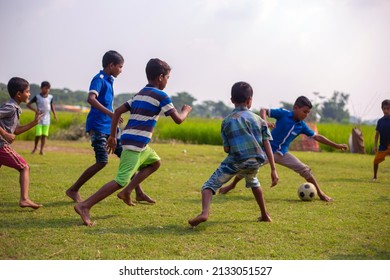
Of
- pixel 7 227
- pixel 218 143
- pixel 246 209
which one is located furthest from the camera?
pixel 218 143

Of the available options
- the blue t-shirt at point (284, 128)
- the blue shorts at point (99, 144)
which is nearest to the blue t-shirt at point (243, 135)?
the blue shorts at point (99, 144)

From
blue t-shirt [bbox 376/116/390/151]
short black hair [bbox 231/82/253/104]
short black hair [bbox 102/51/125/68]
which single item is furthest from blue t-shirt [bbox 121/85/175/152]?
blue t-shirt [bbox 376/116/390/151]

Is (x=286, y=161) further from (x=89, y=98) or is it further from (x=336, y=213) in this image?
(x=89, y=98)

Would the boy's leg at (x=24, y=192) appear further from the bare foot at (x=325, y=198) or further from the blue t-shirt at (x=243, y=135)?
the bare foot at (x=325, y=198)

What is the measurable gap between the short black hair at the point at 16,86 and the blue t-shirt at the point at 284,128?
312 cm

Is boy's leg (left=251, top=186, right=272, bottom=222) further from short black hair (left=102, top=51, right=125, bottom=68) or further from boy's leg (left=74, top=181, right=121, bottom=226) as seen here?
short black hair (left=102, top=51, right=125, bottom=68)

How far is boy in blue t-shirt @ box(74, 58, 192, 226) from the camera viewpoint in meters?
4.38

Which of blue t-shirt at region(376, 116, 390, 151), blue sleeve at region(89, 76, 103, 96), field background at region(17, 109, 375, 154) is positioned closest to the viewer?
blue sleeve at region(89, 76, 103, 96)

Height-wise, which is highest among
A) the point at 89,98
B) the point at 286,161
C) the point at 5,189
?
the point at 89,98

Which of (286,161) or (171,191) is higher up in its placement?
(286,161)

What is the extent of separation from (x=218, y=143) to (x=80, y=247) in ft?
49.8

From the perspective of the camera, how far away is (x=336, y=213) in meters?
5.23

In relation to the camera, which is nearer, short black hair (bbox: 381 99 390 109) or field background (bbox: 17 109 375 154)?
short black hair (bbox: 381 99 390 109)
